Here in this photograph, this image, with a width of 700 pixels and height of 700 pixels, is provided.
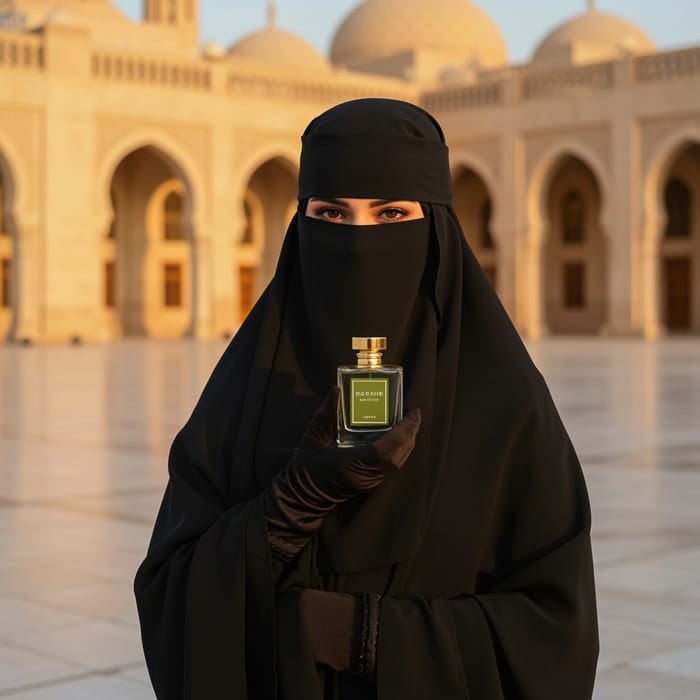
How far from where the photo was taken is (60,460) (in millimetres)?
6512

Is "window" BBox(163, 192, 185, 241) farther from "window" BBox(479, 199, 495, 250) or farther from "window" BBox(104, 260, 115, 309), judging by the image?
"window" BBox(479, 199, 495, 250)


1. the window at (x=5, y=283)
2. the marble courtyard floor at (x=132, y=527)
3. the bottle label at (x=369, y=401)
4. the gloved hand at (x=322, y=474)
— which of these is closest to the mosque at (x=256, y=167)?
the window at (x=5, y=283)

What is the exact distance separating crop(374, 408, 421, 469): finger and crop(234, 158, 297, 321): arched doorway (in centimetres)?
2665

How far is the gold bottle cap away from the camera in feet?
4.73

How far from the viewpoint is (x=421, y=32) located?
30.2m

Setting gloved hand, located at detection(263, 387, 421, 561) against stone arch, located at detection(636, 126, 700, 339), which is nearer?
gloved hand, located at detection(263, 387, 421, 561)

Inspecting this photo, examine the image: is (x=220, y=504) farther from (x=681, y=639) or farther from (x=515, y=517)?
(x=681, y=639)

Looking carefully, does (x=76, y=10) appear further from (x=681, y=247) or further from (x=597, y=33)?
(x=681, y=247)

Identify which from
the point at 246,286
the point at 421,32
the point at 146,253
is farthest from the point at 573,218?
the point at 146,253

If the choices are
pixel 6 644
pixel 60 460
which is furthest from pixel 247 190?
pixel 6 644

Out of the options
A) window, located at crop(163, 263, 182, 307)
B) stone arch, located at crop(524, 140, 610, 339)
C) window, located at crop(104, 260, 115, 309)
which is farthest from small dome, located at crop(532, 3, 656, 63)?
window, located at crop(104, 260, 115, 309)

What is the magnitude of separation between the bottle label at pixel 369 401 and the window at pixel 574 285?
88.3ft

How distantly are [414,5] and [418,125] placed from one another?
3011 centimetres

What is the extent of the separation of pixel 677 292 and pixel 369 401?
87.4 feet
